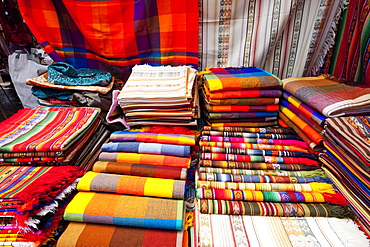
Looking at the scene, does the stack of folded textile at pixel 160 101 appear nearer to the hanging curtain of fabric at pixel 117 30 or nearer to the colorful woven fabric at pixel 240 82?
the colorful woven fabric at pixel 240 82

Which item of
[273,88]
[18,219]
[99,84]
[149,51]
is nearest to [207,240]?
[18,219]

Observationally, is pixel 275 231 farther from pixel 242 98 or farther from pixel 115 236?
pixel 242 98

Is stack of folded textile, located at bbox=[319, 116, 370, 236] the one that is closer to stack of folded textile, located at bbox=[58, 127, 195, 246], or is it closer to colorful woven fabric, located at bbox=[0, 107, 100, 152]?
stack of folded textile, located at bbox=[58, 127, 195, 246]

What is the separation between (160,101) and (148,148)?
25 centimetres

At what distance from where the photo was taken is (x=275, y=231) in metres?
0.60

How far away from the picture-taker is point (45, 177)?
27.2 inches

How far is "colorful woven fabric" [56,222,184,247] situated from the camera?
0.55m

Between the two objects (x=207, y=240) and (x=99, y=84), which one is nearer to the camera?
(x=207, y=240)

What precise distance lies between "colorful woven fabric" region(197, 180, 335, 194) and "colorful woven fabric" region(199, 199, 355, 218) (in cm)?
6

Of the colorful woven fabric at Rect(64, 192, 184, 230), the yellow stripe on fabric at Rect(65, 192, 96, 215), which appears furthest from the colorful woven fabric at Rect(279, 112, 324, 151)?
the yellow stripe on fabric at Rect(65, 192, 96, 215)

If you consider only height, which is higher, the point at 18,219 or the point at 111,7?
the point at 111,7

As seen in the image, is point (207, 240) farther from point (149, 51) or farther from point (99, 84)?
point (149, 51)

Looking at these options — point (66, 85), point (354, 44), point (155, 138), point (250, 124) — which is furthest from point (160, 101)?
point (354, 44)

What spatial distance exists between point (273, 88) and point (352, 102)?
13.5 inches
